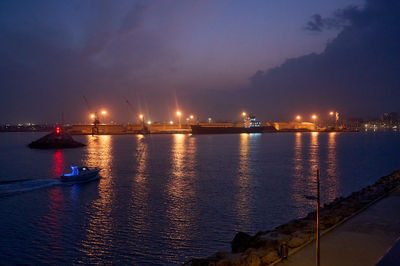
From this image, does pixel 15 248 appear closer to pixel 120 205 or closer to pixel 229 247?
pixel 120 205

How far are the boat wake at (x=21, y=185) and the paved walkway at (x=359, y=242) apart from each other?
1669 centimetres

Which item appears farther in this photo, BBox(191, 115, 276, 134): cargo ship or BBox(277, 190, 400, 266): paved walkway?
BBox(191, 115, 276, 134): cargo ship

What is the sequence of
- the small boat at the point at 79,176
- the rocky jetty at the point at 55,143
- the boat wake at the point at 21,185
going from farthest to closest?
the rocky jetty at the point at 55,143 < the small boat at the point at 79,176 < the boat wake at the point at 21,185

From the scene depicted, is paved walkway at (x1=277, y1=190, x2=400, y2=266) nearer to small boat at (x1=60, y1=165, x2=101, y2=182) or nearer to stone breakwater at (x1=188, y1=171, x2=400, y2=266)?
stone breakwater at (x1=188, y1=171, x2=400, y2=266)

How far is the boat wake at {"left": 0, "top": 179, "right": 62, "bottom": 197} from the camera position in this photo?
1802cm

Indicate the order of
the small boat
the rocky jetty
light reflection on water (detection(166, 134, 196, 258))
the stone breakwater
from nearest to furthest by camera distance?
the stone breakwater < light reflection on water (detection(166, 134, 196, 258)) < the small boat < the rocky jetty

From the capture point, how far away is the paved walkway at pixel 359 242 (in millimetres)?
5863

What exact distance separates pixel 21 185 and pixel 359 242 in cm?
1945

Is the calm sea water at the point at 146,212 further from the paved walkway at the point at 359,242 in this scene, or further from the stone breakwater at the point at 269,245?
the paved walkway at the point at 359,242

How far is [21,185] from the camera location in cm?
1969

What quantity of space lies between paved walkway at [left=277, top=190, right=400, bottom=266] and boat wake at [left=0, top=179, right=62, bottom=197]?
16.7m

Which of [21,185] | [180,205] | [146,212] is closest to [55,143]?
[21,185]

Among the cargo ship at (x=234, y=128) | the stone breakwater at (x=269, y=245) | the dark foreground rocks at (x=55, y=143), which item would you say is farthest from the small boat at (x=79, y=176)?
the cargo ship at (x=234, y=128)

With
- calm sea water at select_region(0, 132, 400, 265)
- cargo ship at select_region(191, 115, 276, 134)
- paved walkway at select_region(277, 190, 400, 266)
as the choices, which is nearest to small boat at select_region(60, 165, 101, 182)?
calm sea water at select_region(0, 132, 400, 265)
